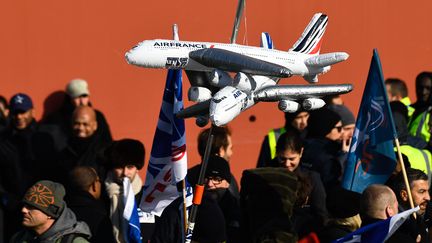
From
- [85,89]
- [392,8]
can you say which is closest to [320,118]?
[85,89]

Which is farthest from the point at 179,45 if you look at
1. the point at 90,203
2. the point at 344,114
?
the point at 344,114

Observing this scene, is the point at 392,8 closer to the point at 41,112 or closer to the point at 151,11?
the point at 151,11

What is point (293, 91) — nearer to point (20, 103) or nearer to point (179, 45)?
point (179, 45)

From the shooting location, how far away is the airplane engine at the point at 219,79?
26.1 ft

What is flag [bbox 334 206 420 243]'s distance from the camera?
8656 mm

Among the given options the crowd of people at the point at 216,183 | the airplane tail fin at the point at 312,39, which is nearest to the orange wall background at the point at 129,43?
the crowd of people at the point at 216,183

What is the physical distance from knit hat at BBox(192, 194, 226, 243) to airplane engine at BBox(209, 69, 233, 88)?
171cm

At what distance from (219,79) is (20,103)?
4.88 m

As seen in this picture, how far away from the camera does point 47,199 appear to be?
9.31 metres

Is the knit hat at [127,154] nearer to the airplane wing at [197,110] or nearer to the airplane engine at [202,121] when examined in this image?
the airplane wing at [197,110]

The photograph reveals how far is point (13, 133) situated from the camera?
12555mm

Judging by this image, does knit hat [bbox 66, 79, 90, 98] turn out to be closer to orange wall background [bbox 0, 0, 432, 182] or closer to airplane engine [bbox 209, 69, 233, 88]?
orange wall background [bbox 0, 0, 432, 182]

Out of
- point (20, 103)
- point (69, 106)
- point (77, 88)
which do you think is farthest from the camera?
point (69, 106)

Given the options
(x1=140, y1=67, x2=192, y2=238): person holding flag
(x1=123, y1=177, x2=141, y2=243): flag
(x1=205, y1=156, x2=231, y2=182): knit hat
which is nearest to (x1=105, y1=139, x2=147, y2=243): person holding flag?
(x1=123, y1=177, x2=141, y2=243): flag
